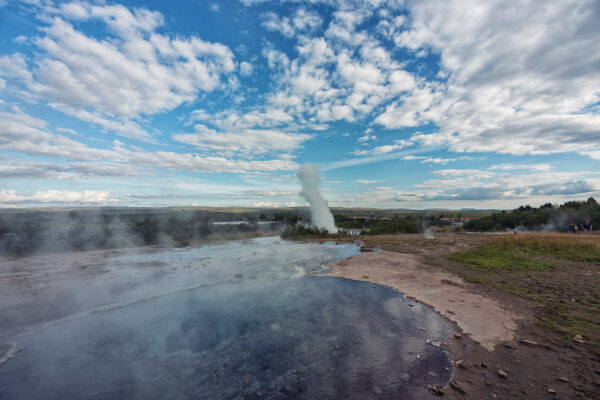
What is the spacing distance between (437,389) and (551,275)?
1022cm

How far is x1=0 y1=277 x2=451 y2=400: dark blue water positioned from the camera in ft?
13.6

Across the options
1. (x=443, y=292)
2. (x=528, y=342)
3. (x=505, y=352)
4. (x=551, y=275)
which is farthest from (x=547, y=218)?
(x=505, y=352)

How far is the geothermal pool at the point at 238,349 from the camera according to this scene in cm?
416

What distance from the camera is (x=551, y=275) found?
10016 mm

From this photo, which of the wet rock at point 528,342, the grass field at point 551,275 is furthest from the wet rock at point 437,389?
the grass field at point 551,275

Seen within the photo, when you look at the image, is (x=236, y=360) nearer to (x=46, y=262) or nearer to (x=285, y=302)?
(x=285, y=302)

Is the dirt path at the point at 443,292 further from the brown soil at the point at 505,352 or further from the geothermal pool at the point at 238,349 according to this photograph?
the geothermal pool at the point at 238,349

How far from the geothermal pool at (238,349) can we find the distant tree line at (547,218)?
35.7 m

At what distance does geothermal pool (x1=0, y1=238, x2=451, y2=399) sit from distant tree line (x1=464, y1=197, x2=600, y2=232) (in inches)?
1404

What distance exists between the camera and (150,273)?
41.7ft

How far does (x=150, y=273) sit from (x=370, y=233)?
3175 centimetres

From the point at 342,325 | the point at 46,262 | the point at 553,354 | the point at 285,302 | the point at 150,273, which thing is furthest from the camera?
the point at 46,262

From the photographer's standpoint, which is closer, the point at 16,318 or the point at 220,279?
the point at 16,318

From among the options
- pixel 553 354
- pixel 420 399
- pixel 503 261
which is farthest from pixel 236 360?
pixel 503 261
